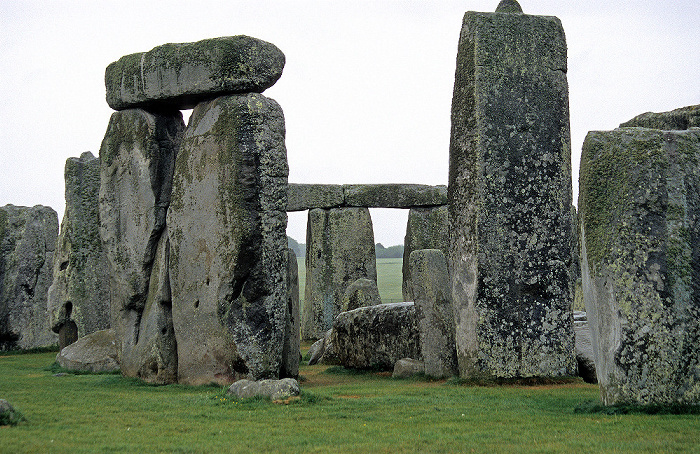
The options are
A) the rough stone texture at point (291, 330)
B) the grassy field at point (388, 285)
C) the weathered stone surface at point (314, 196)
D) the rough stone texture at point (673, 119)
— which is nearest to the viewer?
the rough stone texture at point (291, 330)

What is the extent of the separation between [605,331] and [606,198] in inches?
46.9

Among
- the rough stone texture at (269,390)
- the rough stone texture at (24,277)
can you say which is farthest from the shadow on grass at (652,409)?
the rough stone texture at (24,277)

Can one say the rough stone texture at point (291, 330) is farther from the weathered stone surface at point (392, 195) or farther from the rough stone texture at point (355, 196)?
the weathered stone surface at point (392, 195)

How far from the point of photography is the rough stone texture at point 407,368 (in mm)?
11766

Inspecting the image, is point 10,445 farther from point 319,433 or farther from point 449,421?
point 449,421

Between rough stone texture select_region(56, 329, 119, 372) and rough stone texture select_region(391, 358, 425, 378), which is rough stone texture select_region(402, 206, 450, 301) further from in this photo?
rough stone texture select_region(391, 358, 425, 378)

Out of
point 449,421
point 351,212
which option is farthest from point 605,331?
point 351,212

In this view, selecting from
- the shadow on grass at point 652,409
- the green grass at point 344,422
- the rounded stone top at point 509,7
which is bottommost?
the green grass at point 344,422

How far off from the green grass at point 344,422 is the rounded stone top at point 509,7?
4.90 m

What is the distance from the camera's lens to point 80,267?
1633 centimetres

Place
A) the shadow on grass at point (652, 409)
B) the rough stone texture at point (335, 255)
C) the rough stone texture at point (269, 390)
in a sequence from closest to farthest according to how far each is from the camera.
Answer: the shadow on grass at point (652, 409)
the rough stone texture at point (269, 390)
the rough stone texture at point (335, 255)

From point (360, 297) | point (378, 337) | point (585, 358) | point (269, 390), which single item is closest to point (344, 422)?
point (269, 390)

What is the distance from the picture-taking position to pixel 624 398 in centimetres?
718

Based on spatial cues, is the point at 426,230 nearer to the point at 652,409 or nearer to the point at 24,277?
the point at 24,277
